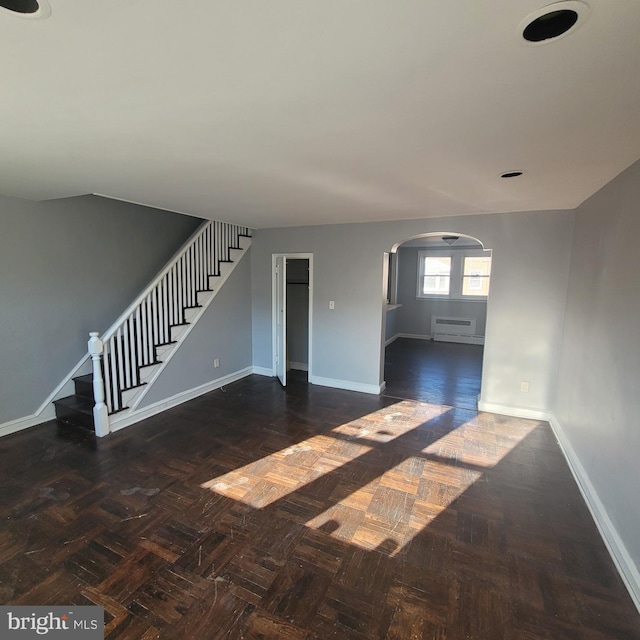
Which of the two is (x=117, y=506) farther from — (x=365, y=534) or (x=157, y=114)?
(x=157, y=114)

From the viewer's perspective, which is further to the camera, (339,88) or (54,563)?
(54,563)

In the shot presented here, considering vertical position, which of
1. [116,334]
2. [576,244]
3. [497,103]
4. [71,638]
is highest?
[497,103]

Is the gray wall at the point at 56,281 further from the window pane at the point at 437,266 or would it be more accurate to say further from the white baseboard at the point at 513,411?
the window pane at the point at 437,266

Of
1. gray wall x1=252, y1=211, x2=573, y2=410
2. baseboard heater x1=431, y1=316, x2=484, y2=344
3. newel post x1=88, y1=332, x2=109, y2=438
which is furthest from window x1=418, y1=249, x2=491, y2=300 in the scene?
newel post x1=88, y1=332, x2=109, y2=438

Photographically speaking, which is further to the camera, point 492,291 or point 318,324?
point 318,324

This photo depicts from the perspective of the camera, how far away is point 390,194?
2939 millimetres

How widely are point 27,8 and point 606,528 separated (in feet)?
11.7

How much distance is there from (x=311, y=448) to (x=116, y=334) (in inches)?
90.6

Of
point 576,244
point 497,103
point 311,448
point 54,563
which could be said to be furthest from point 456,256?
point 54,563

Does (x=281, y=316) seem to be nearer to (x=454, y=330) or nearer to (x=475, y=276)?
(x=454, y=330)

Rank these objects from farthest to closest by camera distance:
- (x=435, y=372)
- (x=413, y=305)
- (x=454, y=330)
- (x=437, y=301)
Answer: (x=413, y=305)
(x=437, y=301)
(x=454, y=330)
(x=435, y=372)

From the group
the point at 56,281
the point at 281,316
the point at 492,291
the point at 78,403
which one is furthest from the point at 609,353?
the point at 56,281

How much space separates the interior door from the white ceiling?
234 cm

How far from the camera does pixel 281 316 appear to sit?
4.96 metres
